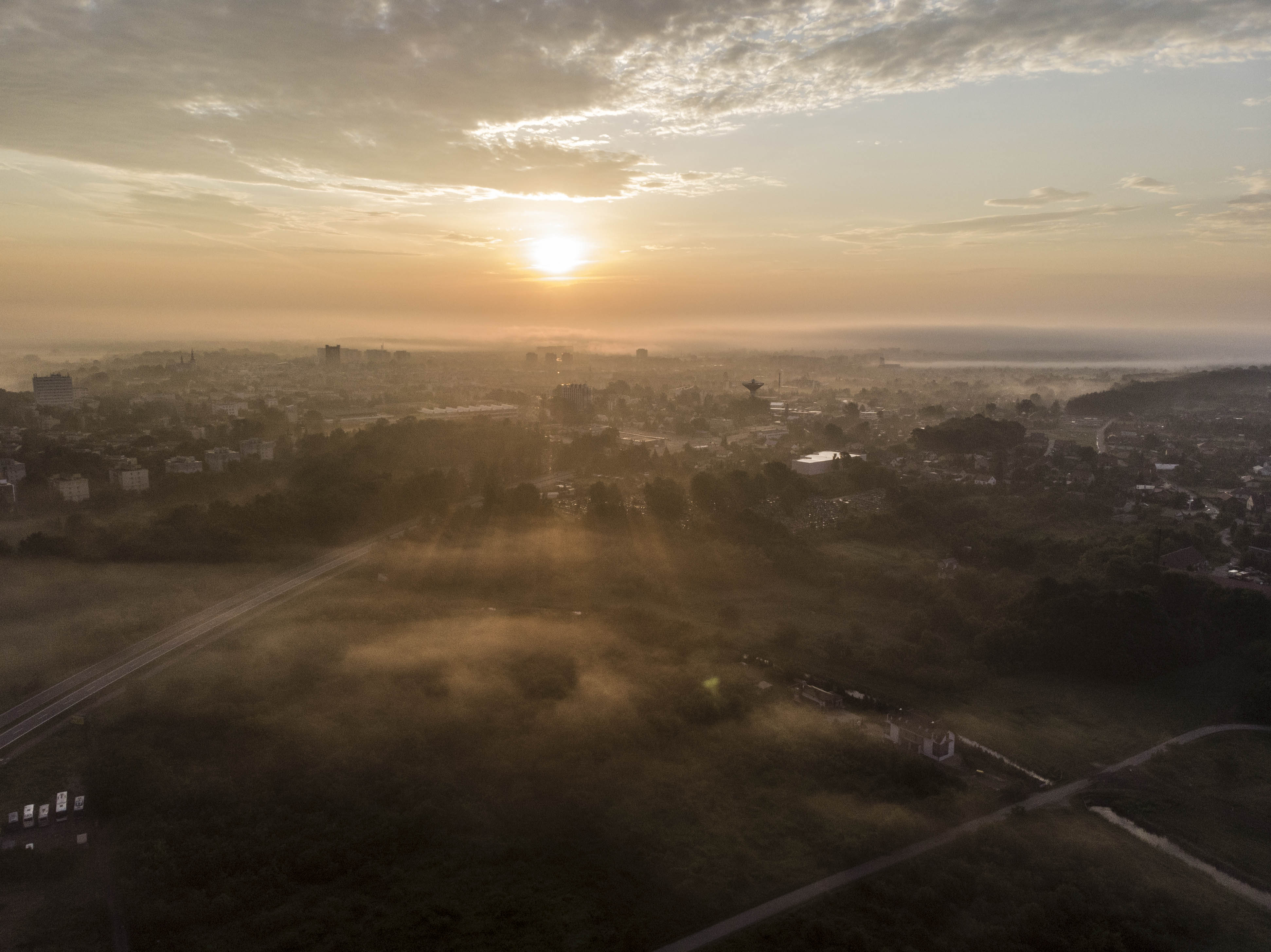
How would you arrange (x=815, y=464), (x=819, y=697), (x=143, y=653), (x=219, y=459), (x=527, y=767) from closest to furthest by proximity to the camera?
(x=527, y=767) < (x=819, y=697) < (x=143, y=653) < (x=219, y=459) < (x=815, y=464)

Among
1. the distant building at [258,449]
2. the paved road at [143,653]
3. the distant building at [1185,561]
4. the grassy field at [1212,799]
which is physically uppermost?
the distant building at [258,449]

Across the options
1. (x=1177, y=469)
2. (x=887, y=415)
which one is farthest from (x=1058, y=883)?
(x=887, y=415)

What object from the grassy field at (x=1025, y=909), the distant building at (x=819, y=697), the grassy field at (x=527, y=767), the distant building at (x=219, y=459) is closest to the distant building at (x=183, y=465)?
the distant building at (x=219, y=459)

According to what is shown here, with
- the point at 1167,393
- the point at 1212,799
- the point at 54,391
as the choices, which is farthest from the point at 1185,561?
the point at 54,391

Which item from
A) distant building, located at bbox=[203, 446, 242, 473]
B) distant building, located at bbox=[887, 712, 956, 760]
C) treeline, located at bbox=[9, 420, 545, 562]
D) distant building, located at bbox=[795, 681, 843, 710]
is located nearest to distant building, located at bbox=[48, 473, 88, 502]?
treeline, located at bbox=[9, 420, 545, 562]

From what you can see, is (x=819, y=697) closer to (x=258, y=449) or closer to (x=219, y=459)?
(x=219, y=459)

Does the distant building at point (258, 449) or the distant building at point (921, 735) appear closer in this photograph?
the distant building at point (921, 735)

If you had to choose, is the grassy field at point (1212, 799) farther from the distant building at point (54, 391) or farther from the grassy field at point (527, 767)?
the distant building at point (54, 391)

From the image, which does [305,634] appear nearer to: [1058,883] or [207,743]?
[207,743]
